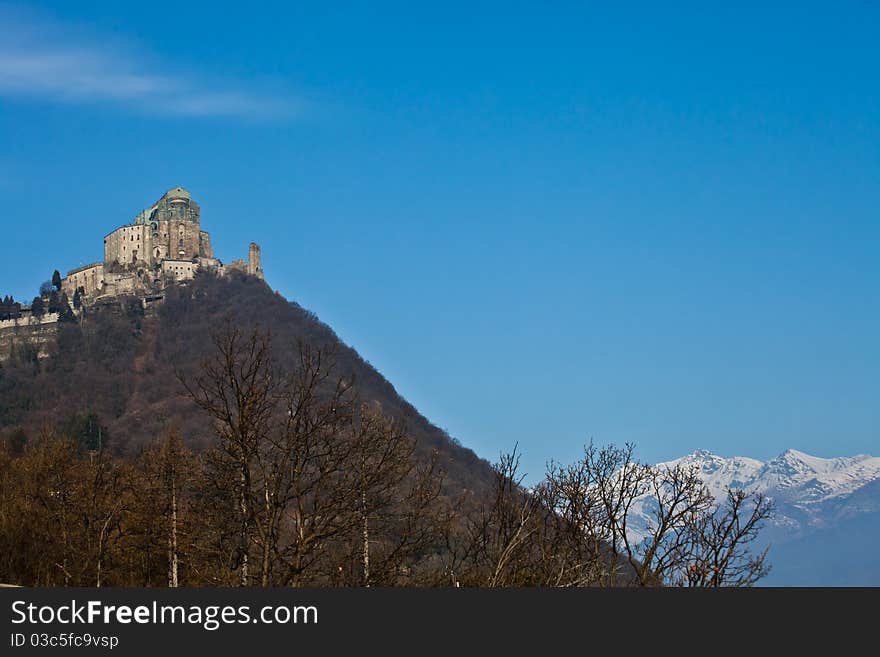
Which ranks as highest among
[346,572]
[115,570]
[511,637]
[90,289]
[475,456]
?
[90,289]

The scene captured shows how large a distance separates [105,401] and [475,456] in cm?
5315

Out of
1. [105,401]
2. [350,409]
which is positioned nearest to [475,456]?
[105,401]

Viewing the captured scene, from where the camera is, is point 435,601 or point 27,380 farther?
point 27,380

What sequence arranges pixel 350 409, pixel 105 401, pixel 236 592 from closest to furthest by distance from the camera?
Result: pixel 236 592 < pixel 350 409 < pixel 105 401

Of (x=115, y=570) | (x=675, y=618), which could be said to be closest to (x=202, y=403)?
(x=675, y=618)

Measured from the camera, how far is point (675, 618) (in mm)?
14539

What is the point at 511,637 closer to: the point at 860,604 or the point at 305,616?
the point at 305,616

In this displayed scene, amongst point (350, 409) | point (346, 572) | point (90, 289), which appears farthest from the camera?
point (90, 289)

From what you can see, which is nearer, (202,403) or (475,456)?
(202,403)

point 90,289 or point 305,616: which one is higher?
point 90,289

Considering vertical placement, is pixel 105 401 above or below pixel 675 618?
above

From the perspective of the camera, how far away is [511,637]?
14.4 metres

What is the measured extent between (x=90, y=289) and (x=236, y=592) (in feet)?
625

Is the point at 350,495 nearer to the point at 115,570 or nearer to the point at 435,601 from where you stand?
the point at 435,601
